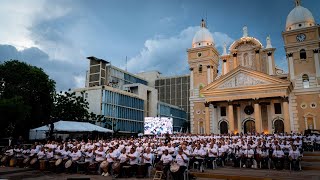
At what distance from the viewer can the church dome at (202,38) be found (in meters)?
45.8

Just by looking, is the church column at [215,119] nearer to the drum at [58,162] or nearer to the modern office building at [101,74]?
the drum at [58,162]

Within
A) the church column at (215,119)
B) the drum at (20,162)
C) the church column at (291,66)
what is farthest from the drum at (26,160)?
the church column at (291,66)

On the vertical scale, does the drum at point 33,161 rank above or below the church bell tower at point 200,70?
below

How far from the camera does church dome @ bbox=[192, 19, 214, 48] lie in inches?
1802

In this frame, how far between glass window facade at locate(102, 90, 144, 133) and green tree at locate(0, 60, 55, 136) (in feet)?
51.6

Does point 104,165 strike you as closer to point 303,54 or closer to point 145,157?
point 145,157

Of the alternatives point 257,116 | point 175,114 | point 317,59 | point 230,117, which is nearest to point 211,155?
point 257,116

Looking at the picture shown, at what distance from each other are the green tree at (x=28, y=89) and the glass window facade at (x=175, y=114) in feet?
115

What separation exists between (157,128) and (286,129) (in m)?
18.0

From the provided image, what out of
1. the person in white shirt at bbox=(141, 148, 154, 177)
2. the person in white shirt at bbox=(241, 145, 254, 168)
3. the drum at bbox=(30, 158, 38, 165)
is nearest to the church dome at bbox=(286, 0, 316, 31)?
the person in white shirt at bbox=(241, 145, 254, 168)

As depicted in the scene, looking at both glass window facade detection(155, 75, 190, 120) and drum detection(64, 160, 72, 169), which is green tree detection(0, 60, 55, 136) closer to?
drum detection(64, 160, 72, 169)

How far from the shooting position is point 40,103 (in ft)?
122

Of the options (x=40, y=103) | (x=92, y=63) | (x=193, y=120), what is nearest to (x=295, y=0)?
(x=193, y=120)

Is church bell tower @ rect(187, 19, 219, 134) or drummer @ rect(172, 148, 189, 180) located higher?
church bell tower @ rect(187, 19, 219, 134)
